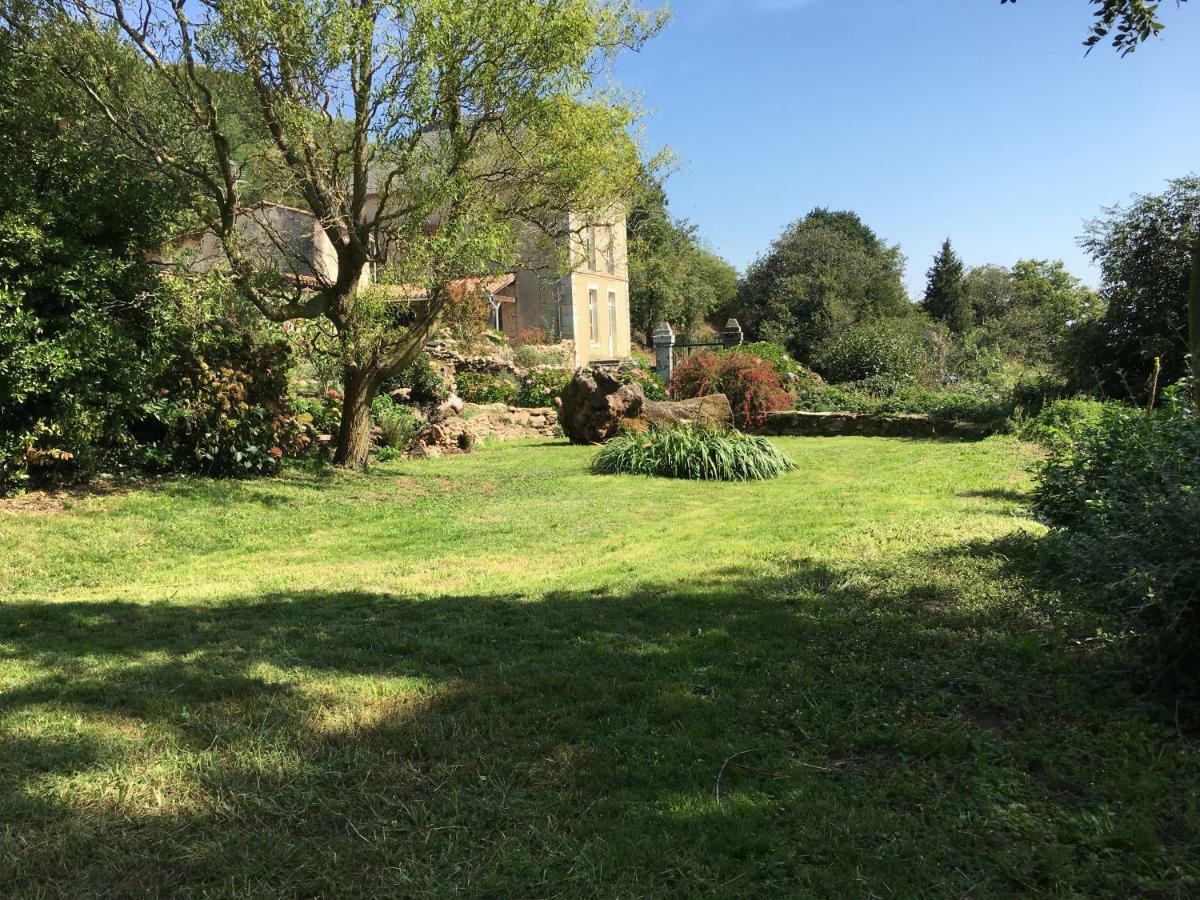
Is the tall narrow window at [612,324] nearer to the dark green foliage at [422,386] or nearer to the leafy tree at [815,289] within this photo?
the leafy tree at [815,289]

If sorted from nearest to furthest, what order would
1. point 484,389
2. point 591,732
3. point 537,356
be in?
point 591,732
point 484,389
point 537,356

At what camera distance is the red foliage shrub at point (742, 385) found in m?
17.5

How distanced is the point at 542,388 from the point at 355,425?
8573 mm

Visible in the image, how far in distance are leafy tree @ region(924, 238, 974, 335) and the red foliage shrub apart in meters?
34.5

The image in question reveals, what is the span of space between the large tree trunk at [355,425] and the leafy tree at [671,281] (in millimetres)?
27078

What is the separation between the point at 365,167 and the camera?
988cm

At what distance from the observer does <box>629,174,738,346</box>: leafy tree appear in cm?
4009

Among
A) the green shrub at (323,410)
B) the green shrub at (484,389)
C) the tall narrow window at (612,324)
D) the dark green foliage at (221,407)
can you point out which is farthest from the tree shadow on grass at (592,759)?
the tall narrow window at (612,324)

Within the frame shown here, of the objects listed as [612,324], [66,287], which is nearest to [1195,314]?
[66,287]

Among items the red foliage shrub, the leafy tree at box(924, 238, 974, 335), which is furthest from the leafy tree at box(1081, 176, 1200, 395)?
the leafy tree at box(924, 238, 974, 335)

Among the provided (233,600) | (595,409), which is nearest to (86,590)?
(233,600)

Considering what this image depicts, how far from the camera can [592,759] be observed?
2.95 metres

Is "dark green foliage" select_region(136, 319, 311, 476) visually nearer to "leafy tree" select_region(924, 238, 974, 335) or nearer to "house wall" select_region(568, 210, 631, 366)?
"house wall" select_region(568, 210, 631, 366)

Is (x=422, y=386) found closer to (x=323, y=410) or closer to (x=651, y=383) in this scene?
(x=323, y=410)
